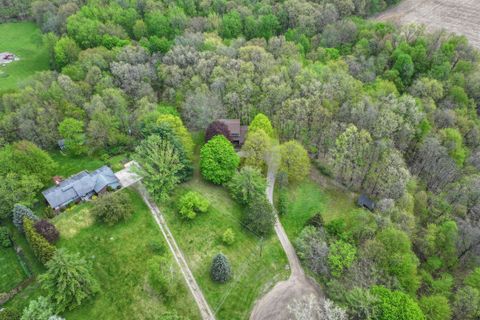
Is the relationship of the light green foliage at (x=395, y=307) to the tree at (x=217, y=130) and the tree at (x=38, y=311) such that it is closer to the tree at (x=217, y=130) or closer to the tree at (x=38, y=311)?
the tree at (x=217, y=130)

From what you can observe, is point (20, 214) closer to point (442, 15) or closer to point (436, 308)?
point (436, 308)

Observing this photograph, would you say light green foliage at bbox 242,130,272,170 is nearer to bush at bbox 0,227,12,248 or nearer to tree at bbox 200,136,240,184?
tree at bbox 200,136,240,184

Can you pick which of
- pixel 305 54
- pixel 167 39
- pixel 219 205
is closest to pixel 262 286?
pixel 219 205

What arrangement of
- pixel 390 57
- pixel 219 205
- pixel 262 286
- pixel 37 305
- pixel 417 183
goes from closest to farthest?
pixel 37 305, pixel 262 286, pixel 219 205, pixel 417 183, pixel 390 57

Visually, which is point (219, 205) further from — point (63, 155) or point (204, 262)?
point (63, 155)

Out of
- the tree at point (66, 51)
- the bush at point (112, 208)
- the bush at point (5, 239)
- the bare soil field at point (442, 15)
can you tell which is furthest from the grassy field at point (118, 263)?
the bare soil field at point (442, 15)

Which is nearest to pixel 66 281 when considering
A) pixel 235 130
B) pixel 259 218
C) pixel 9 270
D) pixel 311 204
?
pixel 9 270

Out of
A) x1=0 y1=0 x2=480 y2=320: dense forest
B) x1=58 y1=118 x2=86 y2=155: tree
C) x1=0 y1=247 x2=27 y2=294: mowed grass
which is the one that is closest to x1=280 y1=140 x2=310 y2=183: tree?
x1=0 y1=0 x2=480 y2=320: dense forest
